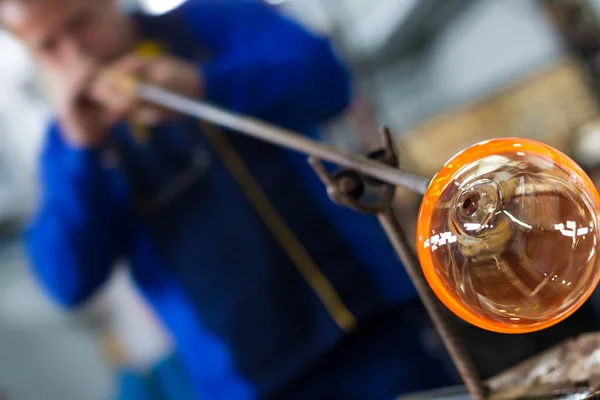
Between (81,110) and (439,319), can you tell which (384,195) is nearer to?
(439,319)

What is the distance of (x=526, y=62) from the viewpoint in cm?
241

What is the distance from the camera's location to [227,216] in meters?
0.67

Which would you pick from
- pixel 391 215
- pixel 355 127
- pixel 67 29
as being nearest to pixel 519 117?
pixel 355 127

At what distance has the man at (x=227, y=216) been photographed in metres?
0.62

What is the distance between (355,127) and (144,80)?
42.2 inches

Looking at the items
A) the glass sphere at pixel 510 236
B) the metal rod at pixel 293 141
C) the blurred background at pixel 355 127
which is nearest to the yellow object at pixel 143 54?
the metal rod at pixel 293 141

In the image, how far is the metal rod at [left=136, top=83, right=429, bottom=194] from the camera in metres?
0.29

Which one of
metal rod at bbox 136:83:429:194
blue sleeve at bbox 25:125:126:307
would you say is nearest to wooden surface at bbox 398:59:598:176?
blue sleeve at bbox 25:125:126:307

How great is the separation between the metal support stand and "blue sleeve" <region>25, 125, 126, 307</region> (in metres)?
0.44

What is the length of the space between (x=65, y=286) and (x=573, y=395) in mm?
640

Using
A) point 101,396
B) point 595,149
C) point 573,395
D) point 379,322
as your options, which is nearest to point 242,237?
point 379,322

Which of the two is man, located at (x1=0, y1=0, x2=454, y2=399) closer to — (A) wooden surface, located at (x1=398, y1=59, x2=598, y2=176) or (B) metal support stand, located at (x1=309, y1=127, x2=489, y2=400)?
(B) metal support stand, located at (x1=309, y1=127, x2=489, y2=400)

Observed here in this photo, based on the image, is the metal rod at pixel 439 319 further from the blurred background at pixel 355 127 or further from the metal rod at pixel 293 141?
the blurred background at pixel 355 127

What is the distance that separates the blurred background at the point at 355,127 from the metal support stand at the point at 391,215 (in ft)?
2.72
